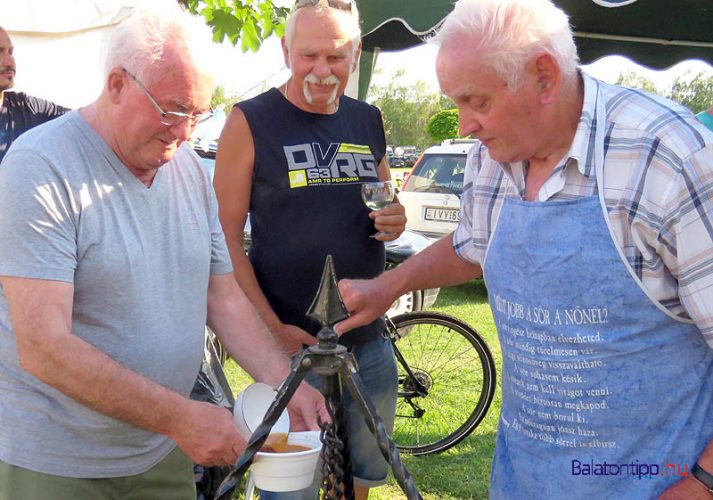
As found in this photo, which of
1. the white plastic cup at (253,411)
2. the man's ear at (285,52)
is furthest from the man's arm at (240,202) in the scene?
the white plastic cup at (253,411)

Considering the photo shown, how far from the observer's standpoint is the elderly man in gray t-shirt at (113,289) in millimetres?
1484

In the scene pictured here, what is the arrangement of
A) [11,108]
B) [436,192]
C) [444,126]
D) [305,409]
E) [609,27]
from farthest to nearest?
[444,126] < [436,192] < [609,27] < [11,108] < [305,409]

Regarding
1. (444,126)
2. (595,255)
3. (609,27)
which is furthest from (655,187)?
(444,126)

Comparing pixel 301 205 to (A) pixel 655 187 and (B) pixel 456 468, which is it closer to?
(A) pixel 655 187

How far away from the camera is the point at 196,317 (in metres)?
1.88

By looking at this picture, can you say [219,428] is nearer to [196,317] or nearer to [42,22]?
[196,317]

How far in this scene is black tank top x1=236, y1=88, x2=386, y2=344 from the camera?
2432 millimetres

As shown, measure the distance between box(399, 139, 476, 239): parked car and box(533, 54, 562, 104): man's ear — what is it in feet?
23.5

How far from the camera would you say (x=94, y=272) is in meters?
1.60

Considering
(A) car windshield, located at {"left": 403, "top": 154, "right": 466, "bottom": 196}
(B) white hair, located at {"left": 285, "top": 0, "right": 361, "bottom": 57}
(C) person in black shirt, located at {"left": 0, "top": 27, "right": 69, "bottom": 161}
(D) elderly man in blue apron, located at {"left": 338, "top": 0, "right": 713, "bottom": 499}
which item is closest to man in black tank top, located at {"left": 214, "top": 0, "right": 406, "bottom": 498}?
(B) white hair, located at {"left": 285, "top": 0, "right": 361, "bottom": 57}

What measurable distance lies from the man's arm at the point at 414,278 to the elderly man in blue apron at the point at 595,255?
0.47 metres

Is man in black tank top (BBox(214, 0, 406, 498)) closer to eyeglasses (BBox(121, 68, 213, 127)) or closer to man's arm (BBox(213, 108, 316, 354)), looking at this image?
man's arm (BBox(213, 108, 316, 354))

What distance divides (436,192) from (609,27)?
3216mm

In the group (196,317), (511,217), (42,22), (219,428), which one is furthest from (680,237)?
(42,22)
